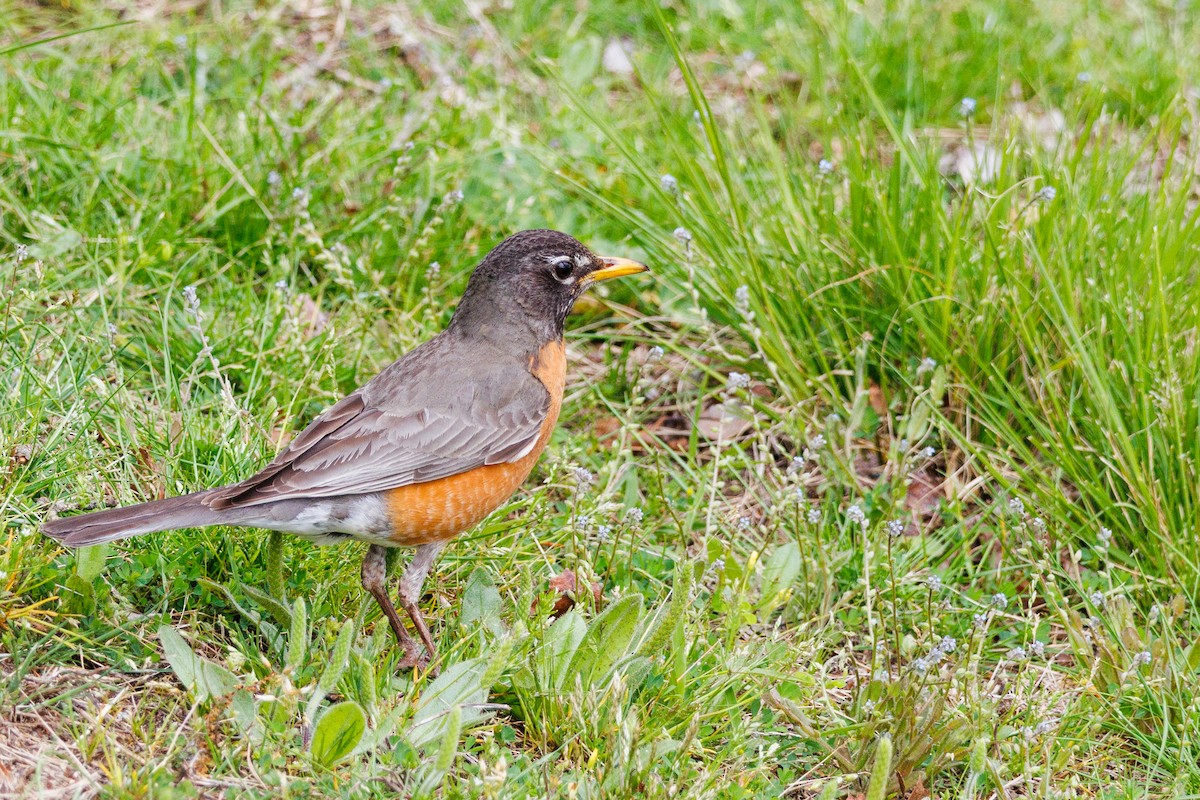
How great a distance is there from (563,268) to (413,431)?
0.96m

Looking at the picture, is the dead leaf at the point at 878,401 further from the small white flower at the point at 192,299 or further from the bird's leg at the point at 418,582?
the small white flower at the point at 192,299

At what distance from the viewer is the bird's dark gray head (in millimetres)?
4730

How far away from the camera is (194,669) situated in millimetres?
3553

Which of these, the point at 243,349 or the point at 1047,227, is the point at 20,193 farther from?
the point at 1047,227

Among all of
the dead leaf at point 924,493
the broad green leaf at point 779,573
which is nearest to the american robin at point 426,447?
the broad green leaf at point 779,573

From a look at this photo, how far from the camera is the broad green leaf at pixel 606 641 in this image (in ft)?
12.4

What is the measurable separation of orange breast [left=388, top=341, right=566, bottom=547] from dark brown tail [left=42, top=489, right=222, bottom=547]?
1.89ft

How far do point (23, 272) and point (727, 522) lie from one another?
8.99 ft

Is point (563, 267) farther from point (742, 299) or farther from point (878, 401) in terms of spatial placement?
point (878, 401)

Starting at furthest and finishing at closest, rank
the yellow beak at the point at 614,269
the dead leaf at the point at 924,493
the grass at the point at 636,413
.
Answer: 1. the dead leaf at the point at 924,493
2. the yellow beak at the point at 614,269
3. the grass at the point at 636,413

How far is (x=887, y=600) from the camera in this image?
4539 millimetres

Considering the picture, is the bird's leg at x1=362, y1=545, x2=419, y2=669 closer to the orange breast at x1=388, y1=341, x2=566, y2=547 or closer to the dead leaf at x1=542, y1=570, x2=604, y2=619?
the orange breast at x1=388, y1=341, x2=566, y2=547

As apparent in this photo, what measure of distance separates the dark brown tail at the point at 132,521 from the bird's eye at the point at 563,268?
1618 mm

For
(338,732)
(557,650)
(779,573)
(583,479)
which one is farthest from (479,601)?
(779,573)
